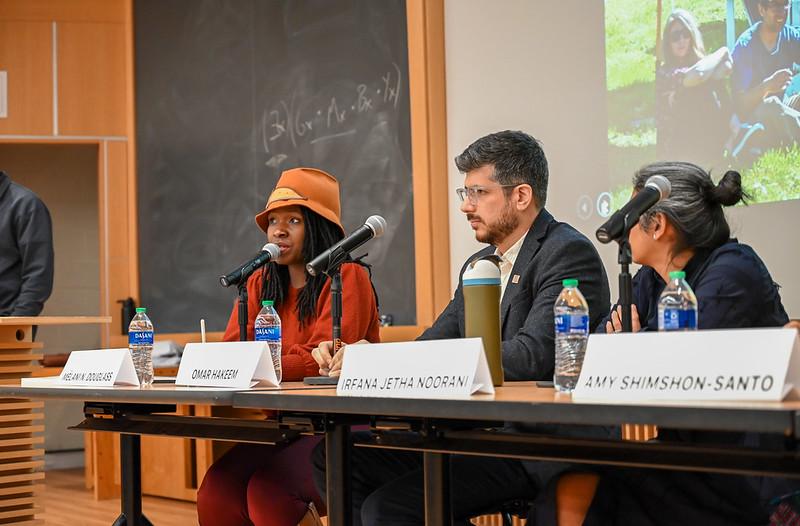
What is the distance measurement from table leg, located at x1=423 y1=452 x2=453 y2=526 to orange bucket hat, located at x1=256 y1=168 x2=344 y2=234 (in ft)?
4.02

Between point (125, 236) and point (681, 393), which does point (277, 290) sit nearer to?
point (681, 393)

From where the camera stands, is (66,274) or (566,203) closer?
(566,203)

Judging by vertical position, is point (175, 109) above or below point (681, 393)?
above

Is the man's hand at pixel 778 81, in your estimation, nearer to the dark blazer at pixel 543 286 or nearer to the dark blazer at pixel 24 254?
the dark blazer at pixel 543 286

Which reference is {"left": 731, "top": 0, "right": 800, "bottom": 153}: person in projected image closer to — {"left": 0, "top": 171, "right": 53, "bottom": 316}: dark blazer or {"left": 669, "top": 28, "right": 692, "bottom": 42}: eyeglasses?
{"left": 669, "top": 28, "right": 692, "bottom": 42}: eyeglasses

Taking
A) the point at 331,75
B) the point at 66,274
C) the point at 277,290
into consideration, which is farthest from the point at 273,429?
the point at 66,274

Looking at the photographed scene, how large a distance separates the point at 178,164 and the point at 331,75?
4.91 ft

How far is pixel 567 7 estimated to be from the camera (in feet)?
14.5

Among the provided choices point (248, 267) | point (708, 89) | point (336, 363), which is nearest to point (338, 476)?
point (336, 363)

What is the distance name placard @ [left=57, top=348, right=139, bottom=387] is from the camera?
242 cm

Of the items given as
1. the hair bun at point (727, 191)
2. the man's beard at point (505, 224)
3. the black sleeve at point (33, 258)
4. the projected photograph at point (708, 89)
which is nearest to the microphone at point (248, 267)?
the man's beard at point (505, 224)

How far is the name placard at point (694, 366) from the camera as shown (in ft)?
4.42

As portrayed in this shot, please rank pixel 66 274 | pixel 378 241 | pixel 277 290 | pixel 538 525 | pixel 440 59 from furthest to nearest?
1. pixel 66 274
2. pixel 378 241
3. pixel 440 59
4. pixel 277 290
5. pixel 538 525

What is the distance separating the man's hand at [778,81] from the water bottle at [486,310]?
1.87 meters
